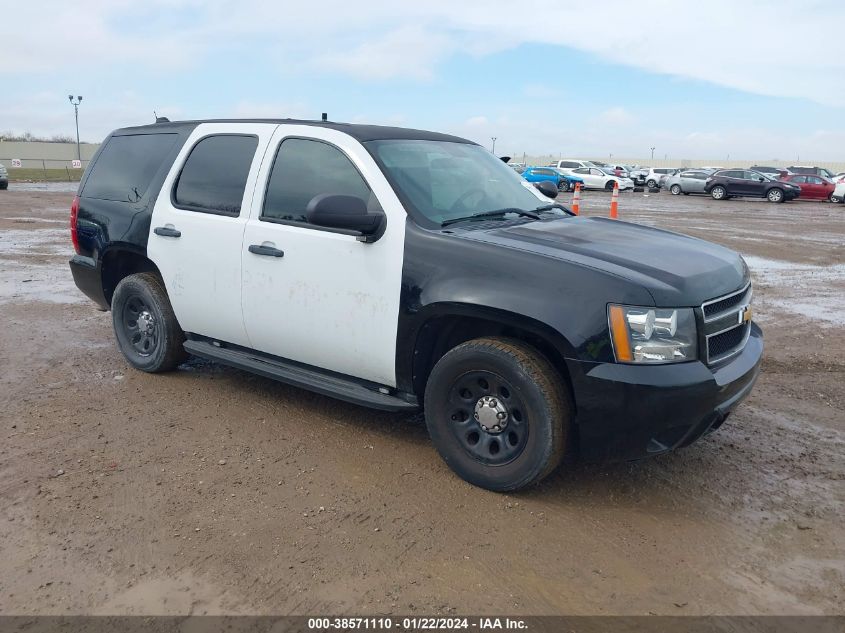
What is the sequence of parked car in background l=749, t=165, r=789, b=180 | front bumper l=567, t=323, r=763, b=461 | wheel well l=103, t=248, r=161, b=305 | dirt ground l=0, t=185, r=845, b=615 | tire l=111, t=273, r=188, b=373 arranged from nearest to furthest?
dirt ground l=0, t=185, r=845, b=615 → front bumper l=567, t=323, r=763, b=461 → tire l=111, t=273, r=188, b=373 → wheel well l=103, t=248, r=161, b=305 → parked car in background l=749, t=165, r=789, b=180

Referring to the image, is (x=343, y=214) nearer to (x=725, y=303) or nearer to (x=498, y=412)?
(x=498, y=412)

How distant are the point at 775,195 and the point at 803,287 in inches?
1044

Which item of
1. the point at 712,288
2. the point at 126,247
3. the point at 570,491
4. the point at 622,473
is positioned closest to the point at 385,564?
the point at 570,491

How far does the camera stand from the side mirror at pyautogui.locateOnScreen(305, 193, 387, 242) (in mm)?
3762

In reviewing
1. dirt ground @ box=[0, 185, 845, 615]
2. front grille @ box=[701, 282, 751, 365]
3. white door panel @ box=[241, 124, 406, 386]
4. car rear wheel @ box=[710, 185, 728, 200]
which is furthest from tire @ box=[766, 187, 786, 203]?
white door panel @ box=[241, 124, 406, 386]

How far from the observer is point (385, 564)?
3.10 meters

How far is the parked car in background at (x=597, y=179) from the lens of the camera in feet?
130

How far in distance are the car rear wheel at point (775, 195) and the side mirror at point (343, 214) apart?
33846 millimetres

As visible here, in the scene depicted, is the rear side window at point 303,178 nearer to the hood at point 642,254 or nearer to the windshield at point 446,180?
the windshield at point 446,180

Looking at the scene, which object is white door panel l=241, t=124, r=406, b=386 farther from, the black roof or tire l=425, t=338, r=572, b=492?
tire l=425, t=338, r=572, b=492

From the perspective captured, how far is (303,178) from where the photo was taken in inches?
174

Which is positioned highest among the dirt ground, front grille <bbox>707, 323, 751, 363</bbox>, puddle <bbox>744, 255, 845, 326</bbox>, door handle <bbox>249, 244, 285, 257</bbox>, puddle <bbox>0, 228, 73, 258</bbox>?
door handle <bbox>249, 244, 285, 257</bbox>

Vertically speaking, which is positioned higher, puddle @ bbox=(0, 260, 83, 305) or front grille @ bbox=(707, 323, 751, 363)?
front grille @ bbox=(707, 323, 751, 363)

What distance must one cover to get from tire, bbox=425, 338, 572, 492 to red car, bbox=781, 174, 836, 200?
35.4m
